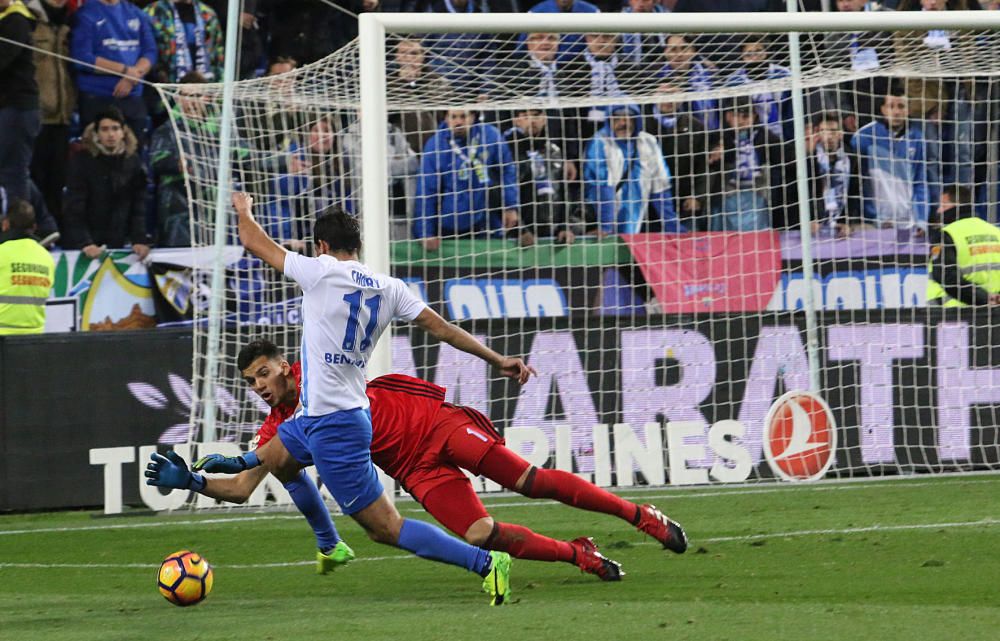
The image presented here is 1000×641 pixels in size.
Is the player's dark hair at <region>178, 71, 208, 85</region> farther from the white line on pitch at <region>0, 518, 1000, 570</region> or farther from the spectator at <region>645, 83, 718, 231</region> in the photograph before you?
the white line on pitch at <region>0, 518, 1000, 570</region>

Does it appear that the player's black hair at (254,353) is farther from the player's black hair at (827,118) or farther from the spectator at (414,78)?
the player's black hair at (827,118)

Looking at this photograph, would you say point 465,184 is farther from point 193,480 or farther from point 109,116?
point 193,480

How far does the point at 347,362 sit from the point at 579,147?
7521mm

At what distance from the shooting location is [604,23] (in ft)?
33.8

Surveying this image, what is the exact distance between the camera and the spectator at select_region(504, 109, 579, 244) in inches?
534

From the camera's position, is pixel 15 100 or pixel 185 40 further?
pixel 185 40

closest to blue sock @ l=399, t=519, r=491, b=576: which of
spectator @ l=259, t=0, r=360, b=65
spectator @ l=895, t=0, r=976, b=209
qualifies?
spectator @ l=895, t=0, r=976, b=209

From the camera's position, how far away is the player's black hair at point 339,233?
22.3ft

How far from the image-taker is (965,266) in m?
12.8

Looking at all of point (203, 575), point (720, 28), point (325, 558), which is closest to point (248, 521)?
point (325, 558)

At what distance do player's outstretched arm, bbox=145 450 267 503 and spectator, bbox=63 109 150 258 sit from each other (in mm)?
7195

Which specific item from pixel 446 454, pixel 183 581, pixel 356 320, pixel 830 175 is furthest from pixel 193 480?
pixel 830 175

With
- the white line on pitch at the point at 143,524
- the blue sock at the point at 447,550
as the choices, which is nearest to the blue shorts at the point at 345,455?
the blue sock at the point at 447,550

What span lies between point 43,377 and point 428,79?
4001mm
